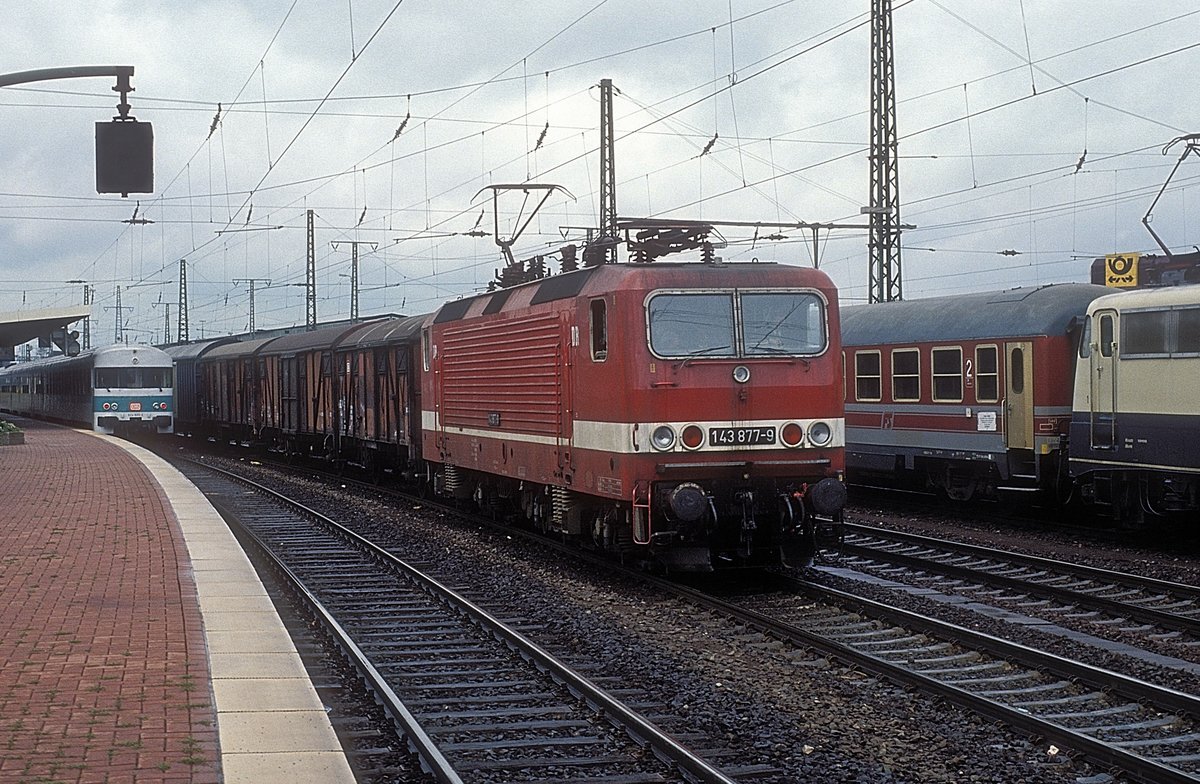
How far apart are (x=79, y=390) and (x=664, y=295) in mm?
40950

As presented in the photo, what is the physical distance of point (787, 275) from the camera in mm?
13438

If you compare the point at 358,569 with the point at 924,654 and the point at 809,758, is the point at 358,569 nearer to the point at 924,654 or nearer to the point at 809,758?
the point at 924,654

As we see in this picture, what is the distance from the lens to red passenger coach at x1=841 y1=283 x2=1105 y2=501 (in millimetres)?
18438

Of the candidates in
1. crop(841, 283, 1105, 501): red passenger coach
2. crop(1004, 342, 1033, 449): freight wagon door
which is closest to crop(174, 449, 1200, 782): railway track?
crop(1004, 342, 1033, 449): freight wagon door

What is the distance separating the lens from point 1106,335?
53.9 feet

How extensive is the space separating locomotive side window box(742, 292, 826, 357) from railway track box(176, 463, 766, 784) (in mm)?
3634

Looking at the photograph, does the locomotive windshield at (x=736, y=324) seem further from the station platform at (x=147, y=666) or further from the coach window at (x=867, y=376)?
the coach window at (x=867, y=376)

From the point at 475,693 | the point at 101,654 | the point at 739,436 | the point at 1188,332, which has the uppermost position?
the point at 1188,332

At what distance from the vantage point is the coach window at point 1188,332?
590 inches

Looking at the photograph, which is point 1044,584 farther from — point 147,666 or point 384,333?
point 384,333

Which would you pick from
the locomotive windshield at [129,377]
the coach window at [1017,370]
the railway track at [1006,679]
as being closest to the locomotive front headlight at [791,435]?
the railway track at [1006,679]

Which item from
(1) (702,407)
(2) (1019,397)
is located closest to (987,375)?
(2) (1019,397)

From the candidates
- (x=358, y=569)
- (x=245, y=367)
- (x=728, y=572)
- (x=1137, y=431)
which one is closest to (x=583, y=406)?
(x=728, y=572)

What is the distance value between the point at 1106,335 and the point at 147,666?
12.0m
